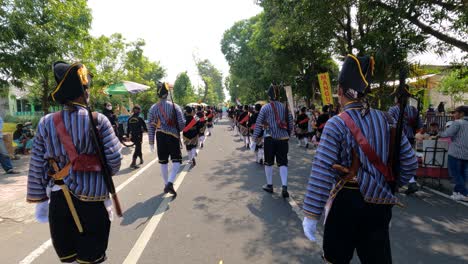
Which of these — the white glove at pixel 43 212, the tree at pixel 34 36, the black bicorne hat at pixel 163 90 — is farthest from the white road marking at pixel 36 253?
the tree at pixel 34 36

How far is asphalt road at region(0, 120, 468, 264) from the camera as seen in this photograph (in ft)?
13.8

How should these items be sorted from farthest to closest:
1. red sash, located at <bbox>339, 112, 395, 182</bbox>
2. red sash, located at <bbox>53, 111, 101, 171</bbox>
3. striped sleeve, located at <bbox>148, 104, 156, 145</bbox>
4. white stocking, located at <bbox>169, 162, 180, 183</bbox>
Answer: striped sleeve, located at <bbox>148, 104, 156, 145</bbox> < white stocking, located at <bbox>169, 162, 180, 183</bbox> < red sash, located at <bbox>53, 111, 101, 171</bbox> < red sash, located at <bbox>339, 112, 395, 182</bbox>

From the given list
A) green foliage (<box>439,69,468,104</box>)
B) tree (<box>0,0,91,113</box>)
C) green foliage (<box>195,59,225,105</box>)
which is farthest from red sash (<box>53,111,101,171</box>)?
green foliage (<box>195,59,225,105</box>)

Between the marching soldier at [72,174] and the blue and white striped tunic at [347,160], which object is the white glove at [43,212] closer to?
the marching soldier at [72,174]

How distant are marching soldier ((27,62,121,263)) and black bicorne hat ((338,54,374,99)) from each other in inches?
75.2

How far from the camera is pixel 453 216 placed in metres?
5.65

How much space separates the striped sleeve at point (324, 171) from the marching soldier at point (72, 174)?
162 cm

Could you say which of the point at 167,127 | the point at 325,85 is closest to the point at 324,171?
the point at 167,127

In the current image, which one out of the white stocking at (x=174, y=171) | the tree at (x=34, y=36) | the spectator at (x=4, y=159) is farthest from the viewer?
the tree at (x=34, y=36)

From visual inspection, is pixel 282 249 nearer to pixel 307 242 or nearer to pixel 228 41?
pixel 307 242

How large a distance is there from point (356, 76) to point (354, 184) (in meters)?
0.76

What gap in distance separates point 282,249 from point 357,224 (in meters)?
2.05

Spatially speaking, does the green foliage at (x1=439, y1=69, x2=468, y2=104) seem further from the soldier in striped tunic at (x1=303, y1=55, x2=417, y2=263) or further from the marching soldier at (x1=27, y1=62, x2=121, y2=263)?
the marching soldier at (x1=27, y1=62, x2=121, y2=263)

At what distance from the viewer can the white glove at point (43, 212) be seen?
297 centimetres
